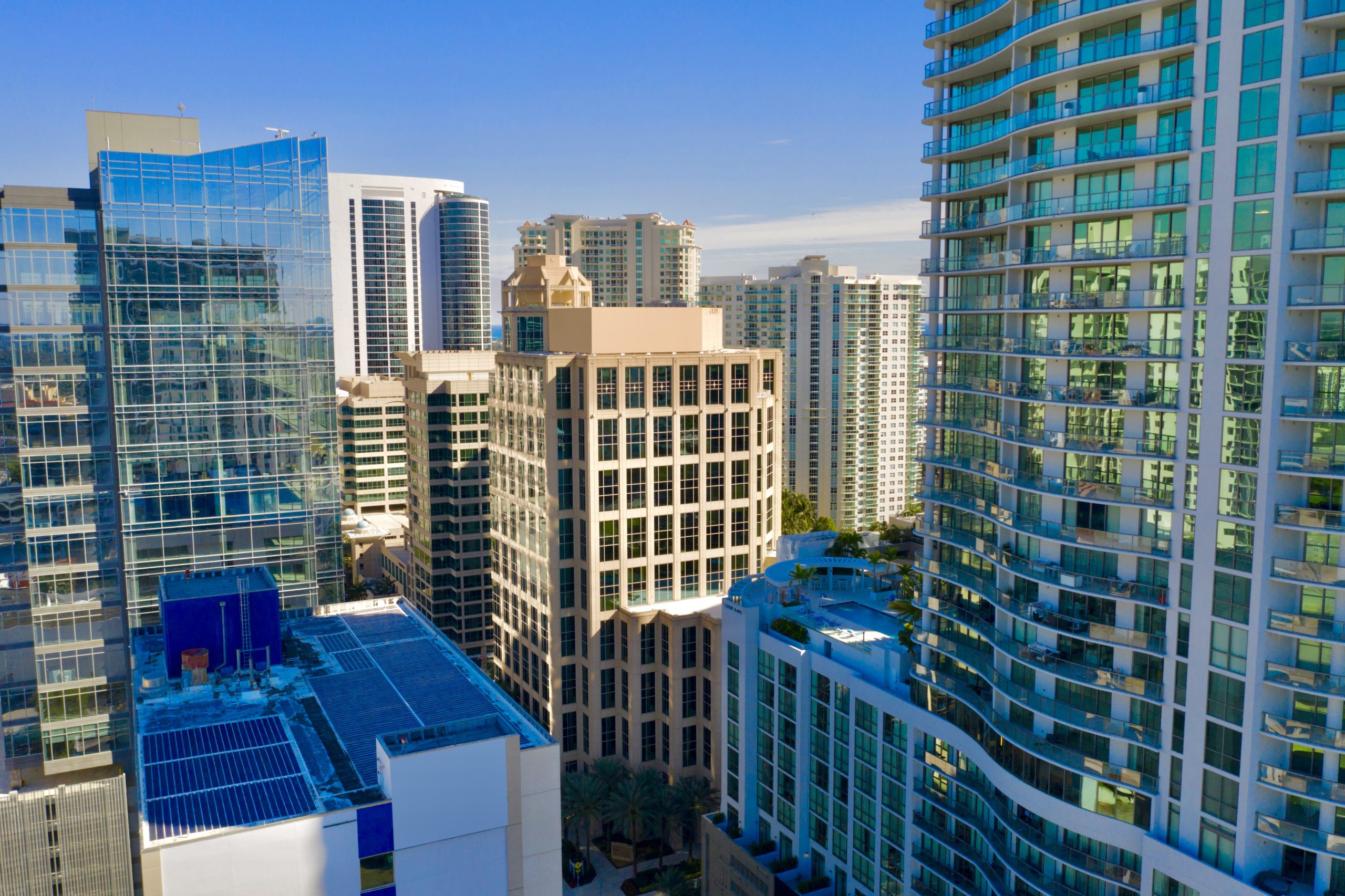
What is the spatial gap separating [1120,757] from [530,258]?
225 ft

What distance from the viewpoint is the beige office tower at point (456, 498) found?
98.6m

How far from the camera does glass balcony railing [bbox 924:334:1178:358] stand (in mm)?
40094

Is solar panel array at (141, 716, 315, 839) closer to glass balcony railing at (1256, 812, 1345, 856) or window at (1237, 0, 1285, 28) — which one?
glass balcony railing at (1256, 812, 1345, 856)

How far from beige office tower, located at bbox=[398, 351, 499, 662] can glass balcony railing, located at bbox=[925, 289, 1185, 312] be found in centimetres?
6004

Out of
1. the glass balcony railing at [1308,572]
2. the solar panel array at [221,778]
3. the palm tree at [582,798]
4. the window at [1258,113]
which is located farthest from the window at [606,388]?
the glass balcony railing at [1308,572]

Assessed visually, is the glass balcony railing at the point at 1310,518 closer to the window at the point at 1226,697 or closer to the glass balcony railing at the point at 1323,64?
the window at the point at 1226,697

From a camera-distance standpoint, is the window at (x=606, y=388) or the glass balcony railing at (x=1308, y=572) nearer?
the glass balcony railing at (x=1308, y=572)

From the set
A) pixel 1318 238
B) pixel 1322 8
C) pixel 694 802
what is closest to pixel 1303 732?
pixel 1318 238

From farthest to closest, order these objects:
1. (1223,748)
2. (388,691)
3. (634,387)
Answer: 1. (634,387)
2. (388,691)
3. (1223,748)

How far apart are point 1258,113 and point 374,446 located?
4767 inches

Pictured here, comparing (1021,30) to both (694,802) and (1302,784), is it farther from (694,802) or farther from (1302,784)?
(694,802)

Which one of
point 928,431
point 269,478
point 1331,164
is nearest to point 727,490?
point 928,431

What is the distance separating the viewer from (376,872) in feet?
121

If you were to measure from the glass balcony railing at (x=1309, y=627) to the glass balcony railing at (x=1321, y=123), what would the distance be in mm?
17485
